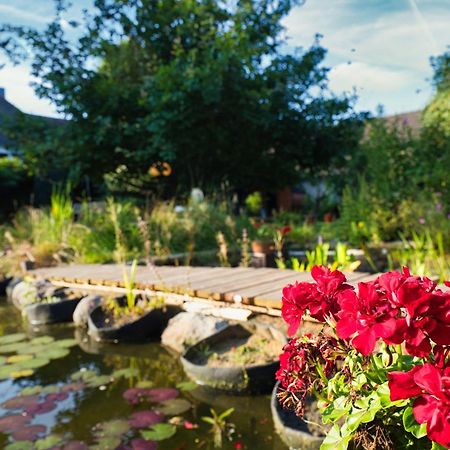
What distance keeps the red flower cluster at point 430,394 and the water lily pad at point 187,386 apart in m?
2.19

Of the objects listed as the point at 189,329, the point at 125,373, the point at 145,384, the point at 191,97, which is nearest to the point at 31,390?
the point at 125,373

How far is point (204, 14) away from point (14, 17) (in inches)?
365

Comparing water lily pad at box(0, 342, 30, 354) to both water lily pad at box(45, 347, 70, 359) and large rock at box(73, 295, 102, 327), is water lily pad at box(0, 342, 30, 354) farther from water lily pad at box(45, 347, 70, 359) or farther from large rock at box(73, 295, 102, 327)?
large rock at box(73, 295, 102, 327)

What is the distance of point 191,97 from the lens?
958 centimetres

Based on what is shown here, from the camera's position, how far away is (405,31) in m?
1.97

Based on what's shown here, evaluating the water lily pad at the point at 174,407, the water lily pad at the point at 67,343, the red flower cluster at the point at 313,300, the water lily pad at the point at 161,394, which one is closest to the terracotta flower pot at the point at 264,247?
the water lily pad at the point at 67,343

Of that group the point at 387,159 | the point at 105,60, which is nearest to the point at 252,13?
the point at 105,60

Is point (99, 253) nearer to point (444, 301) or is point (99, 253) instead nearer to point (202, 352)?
Result: point (202, 352)

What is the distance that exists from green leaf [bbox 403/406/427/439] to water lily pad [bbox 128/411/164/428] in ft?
5.71

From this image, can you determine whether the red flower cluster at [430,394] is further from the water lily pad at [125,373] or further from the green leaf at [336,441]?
the water lily pad at [125,373]

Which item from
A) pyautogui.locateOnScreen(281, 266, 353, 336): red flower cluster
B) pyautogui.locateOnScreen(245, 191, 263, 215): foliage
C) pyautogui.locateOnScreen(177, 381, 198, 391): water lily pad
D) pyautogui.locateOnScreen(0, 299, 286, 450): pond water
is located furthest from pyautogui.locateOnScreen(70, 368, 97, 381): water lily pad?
pyautogui.locateOnScreen(245, 191, 263, 215): foliage

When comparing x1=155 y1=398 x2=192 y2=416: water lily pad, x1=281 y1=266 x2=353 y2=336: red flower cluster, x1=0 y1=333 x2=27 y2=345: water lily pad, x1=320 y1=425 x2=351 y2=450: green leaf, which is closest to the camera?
x1=320 y1=425 x2=351 y2=450: green leaf

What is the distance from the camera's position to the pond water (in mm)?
2215

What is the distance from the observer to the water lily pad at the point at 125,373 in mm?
3078
